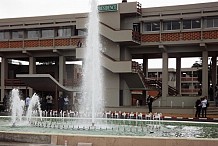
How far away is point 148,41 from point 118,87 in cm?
480

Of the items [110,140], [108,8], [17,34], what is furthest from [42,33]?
[110,140]

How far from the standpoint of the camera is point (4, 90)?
138 feet

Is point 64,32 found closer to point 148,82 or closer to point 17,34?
point 17,34

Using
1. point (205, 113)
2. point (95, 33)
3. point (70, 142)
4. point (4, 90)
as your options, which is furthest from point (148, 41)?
point (70, 142)

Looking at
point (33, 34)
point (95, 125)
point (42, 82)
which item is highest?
point (33, 34)

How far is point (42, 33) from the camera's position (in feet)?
131

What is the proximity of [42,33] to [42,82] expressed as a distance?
22.6ft

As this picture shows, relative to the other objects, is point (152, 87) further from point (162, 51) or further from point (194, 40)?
point (194, 40)

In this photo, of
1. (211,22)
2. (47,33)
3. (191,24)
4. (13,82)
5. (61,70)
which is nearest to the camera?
(211,22)

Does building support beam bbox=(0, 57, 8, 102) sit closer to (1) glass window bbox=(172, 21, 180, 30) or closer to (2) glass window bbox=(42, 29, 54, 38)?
(2) glass window bbox=(42, 29, 54, 38)

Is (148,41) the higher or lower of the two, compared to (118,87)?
higher

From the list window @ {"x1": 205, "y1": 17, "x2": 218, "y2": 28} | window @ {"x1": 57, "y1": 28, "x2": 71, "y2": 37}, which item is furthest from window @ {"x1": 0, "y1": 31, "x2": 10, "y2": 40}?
window @ {"x1": 205, "y1": 17, "x2": 218, "y2": 28}

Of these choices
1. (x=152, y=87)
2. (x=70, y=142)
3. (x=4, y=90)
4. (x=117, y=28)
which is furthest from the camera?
(x=4, y=90)

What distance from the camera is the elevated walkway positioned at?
112 ft
